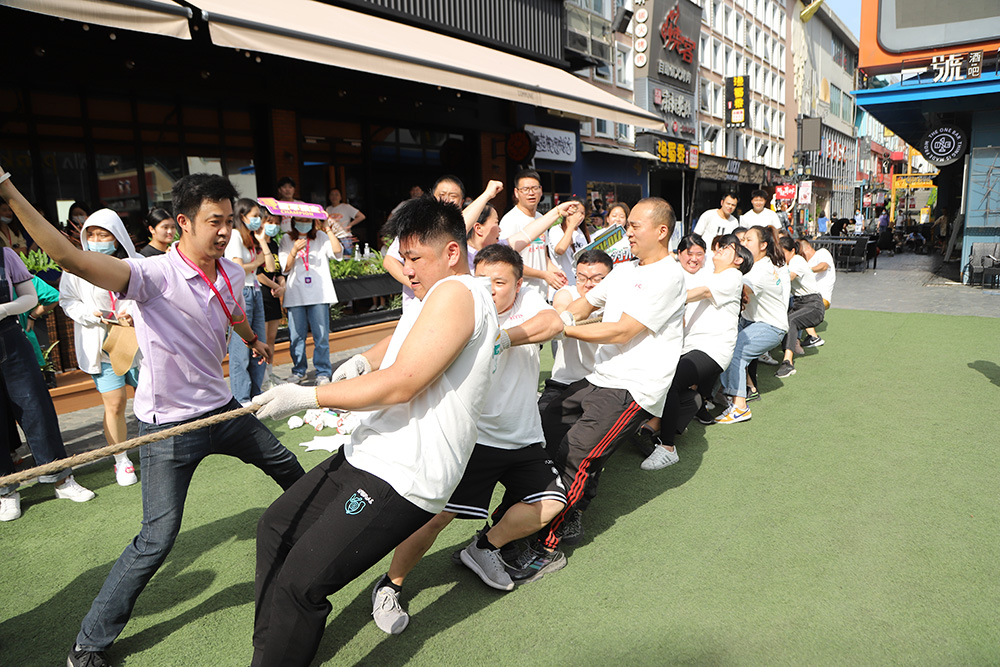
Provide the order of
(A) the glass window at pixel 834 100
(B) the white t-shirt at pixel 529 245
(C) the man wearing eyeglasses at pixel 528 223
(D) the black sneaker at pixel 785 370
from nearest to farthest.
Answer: (C) the man wearing eyeglasses at pixel 528 223, (B) the white t-shirt at pixel 529 245, (D) the black sneaker at pixel 785 370, (A) the glass window at pixel 834 100

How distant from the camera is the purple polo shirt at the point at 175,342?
261 centimetres

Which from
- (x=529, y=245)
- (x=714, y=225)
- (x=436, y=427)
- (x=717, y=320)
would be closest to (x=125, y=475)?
(x=436, y=427)

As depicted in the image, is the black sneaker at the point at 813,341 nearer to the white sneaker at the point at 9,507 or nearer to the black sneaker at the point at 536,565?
the black sneaker at the point at 536,565

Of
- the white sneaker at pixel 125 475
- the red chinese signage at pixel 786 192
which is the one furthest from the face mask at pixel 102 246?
the red chinese signage at pixel 786 192

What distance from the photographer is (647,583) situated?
9.91 feet

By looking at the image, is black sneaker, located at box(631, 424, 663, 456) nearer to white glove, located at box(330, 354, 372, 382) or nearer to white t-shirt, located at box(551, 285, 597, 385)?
white t-shirt, located at box(551, 285, 597, 385)

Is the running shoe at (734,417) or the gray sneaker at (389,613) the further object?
the running shoe at (734,417)

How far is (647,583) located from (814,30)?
4983cm

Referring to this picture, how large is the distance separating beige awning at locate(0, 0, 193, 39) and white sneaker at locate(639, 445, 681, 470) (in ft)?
16.8

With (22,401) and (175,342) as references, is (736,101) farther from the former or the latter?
(175,342)

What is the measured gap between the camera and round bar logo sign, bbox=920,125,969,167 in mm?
14016

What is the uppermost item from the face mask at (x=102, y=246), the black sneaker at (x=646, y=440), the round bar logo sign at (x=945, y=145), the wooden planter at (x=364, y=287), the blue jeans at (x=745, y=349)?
the round bar logo sign at (x=945, y=145)

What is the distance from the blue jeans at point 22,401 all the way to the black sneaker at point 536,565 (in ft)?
9.80

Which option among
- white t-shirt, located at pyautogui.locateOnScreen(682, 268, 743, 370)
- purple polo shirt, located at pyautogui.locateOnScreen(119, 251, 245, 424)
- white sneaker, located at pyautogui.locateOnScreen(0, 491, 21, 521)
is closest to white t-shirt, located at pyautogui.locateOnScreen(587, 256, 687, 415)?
white t-shirt, located at pyautogui.locateOnScreen(682, 268, 743, 370)
